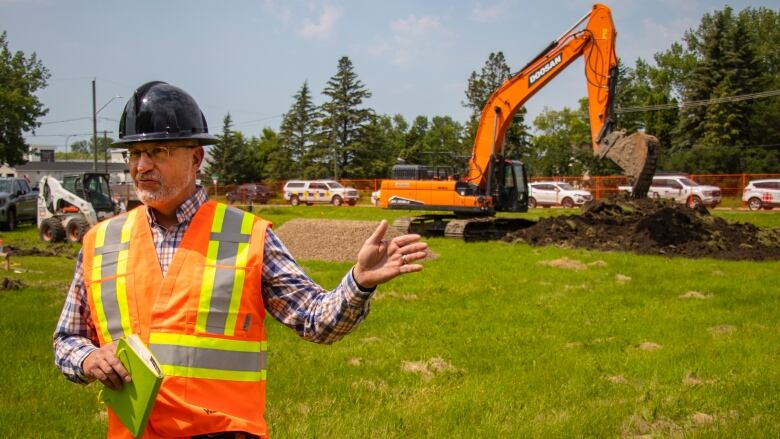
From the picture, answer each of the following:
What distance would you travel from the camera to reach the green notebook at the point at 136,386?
7.45ft

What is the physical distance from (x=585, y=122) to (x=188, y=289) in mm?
93851

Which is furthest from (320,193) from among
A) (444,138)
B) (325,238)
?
(444,138)

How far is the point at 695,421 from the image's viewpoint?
564cm

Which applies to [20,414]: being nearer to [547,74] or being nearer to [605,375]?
[605,375]

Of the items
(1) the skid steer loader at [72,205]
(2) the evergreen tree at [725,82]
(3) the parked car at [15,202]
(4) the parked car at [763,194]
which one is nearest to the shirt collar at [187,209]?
(1) the skid steer loader at [72,205]

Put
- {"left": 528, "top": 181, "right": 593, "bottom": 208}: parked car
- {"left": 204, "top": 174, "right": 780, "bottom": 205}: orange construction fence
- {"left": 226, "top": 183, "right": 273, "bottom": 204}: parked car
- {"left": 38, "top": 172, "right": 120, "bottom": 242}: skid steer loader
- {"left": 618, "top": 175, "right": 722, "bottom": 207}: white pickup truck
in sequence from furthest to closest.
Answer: {"left": 226, "top": 183, "right": 273, "bottom": 204}: parked car < {"left": 528, "top": 181, "right": 593, "bottom": 208}: parked car < {"left": 204, "top": 174, "right": 780, "bottom": 205}: orange construction fence < {"left": 618, "top": 175, "right": 722, "bottom": 207}: white pickup truck < {"left": 38, "top": 172, "right": 120, "bottom": 242}: skid steer loader

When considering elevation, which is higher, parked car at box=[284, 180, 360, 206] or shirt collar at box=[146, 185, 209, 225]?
shirt collar at box=[146, 185, 209, 225]

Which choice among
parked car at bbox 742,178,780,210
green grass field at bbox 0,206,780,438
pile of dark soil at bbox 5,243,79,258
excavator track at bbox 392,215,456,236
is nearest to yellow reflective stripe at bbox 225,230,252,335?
green grass field at bbox 0,206,780,438

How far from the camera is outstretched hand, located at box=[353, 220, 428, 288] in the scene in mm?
2590

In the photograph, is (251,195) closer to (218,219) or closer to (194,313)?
(218,219)

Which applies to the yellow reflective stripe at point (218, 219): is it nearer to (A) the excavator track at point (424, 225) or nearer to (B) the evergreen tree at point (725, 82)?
(A) the excavator track at point (424, 225)

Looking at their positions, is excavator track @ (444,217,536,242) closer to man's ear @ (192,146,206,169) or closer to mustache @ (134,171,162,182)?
man's ear @ (192,146,206,169)

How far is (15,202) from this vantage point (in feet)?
87.3

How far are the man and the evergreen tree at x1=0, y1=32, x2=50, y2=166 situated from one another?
56.2 meters
